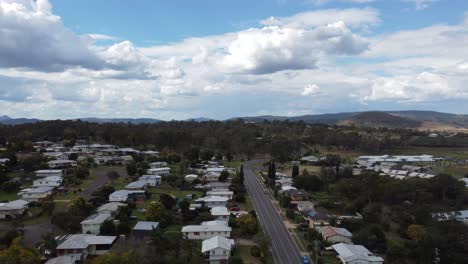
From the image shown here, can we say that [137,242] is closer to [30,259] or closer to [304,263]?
[30,259]

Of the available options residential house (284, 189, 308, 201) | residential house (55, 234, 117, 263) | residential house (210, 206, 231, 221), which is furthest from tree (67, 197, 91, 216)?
residential house (284, 189, 308, 201)

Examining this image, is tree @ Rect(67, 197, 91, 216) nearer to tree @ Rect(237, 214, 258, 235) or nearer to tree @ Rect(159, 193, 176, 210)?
tree @ Rect(159, 193, 176, 210)

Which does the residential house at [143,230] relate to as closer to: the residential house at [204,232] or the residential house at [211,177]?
the residential house at [204,232]

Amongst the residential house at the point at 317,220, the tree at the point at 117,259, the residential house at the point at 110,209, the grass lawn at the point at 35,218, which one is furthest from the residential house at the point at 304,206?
the grass lawn at the point at 35,218

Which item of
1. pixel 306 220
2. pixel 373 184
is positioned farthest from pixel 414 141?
pixel 306 220

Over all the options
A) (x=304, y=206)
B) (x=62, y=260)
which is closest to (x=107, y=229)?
(x=62, y=260)
